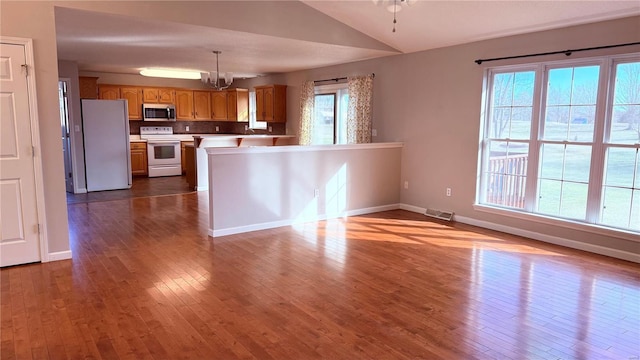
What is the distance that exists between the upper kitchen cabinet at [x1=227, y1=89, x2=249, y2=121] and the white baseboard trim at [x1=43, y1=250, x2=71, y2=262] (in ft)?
22.7

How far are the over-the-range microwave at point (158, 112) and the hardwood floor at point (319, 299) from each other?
5424mm

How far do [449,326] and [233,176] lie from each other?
3094mm

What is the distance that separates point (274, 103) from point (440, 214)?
457 centimetres

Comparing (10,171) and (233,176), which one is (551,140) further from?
(10,171)

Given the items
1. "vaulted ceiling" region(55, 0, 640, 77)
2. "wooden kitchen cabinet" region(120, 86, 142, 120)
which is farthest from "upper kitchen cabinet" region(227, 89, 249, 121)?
"vaulted ceiling" region(55, 0, 640, 77)

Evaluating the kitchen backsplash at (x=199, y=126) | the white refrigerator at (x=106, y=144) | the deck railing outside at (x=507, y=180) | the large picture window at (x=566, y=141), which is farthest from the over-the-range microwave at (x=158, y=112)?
the deck railing outside at (x=507, y=180)

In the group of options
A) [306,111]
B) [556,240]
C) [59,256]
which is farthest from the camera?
[306,111]

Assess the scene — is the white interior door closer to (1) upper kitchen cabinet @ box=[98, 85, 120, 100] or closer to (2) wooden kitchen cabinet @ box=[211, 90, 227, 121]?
(1) upper kitchen cabinet @ box=[98, 85, 120, 100]

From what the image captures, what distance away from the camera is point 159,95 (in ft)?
33.3

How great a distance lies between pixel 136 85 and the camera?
9.98 m

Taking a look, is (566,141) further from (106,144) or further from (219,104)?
(219,104)

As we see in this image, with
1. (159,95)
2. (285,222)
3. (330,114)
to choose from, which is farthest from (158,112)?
(285,222)

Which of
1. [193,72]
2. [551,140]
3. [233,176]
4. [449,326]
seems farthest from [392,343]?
[193,72]

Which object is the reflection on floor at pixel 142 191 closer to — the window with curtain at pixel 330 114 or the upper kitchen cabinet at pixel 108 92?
the upper kitchen cabinet at pixel 108 92
